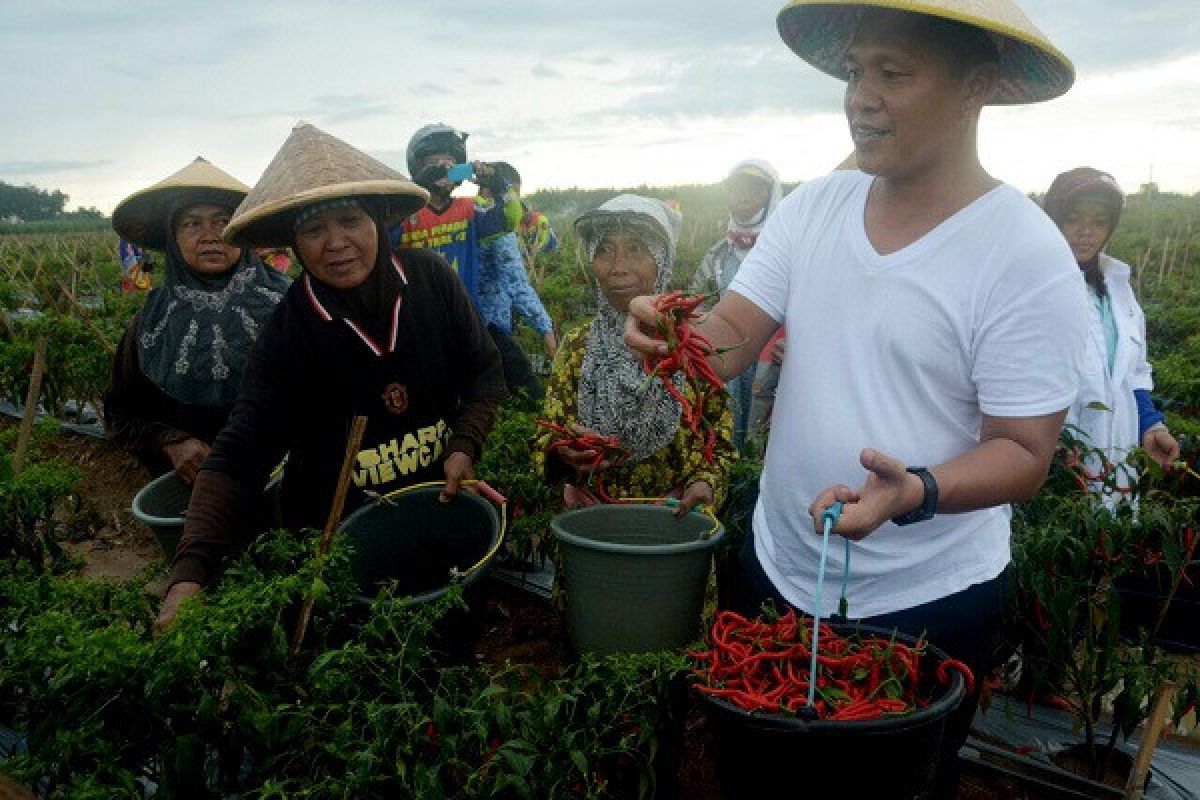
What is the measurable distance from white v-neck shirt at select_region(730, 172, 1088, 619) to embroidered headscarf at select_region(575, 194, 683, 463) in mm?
992

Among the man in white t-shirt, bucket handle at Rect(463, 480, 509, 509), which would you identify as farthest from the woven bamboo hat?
bucket handle at Rect(463, 480, 509, 509)

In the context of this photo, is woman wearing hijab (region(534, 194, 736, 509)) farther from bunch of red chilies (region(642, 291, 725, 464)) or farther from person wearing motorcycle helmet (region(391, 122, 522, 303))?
person wearing motorcycle helmet (region(391, 122, 522, 303))

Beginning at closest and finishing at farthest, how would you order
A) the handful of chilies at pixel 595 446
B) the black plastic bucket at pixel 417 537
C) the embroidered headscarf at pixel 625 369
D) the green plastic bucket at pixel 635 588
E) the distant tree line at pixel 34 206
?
1. the green plastic bucket at pixel 635 588
2. the black plastic bucket at pixel 417 537
3. the handful of chilies at pixel 595 446
4. the embroidered headscarf at pixel 625 369
5. the distant tree line at pixel 34 206

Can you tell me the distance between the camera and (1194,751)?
8.34 feet

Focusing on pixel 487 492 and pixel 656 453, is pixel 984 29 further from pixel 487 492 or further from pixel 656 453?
pixel 656 453

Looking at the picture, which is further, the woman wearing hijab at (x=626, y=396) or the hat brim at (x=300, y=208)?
the woman wearing hijab at (x=626, y=396)

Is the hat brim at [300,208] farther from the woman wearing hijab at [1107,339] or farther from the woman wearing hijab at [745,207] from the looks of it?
the woman wearing hijab at [745,207]

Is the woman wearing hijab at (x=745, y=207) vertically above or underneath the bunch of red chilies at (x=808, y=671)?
above

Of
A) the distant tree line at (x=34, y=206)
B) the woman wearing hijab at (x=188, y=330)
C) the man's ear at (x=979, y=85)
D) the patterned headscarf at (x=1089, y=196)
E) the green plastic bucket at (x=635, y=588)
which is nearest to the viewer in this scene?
the man's ear at (x=979, y=85)

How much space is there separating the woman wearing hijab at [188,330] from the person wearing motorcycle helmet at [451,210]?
1.30 meters

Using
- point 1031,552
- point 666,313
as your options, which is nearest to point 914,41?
point 666,313

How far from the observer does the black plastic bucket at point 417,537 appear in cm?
209

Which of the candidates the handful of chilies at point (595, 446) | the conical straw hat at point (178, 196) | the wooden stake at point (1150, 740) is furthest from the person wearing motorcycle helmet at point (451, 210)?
the wooden stake at point (1150, 740)

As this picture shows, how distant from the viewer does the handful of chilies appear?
246 cm
